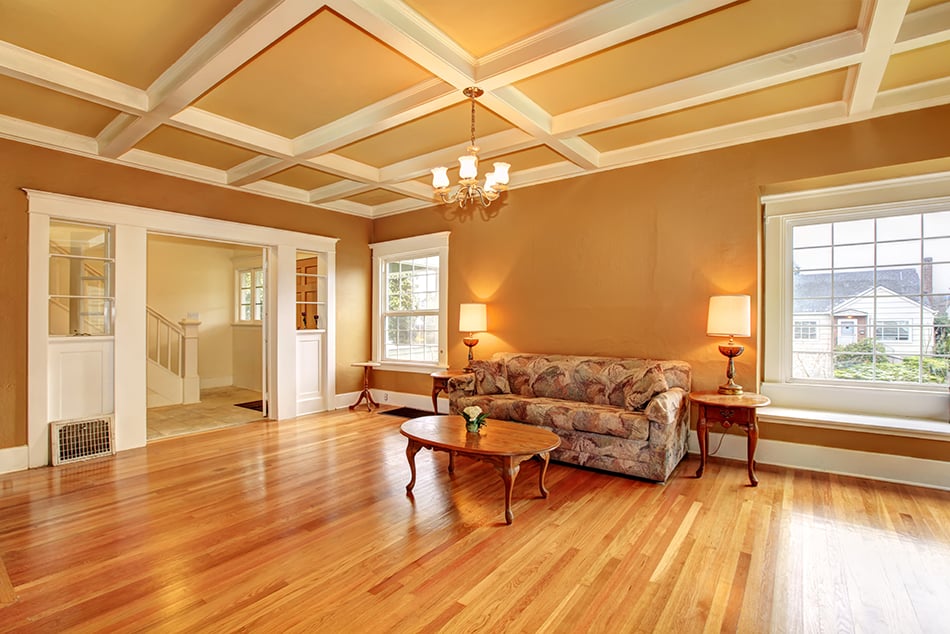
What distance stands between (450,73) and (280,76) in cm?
119

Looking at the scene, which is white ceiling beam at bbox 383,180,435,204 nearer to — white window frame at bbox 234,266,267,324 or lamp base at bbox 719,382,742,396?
lamp base at bbox 719,382,742,396

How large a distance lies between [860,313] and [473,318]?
11.4 ft

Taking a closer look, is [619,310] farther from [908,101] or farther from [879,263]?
[908,101]

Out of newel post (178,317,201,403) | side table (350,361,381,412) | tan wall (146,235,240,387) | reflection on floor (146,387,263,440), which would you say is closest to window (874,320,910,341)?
side table (350,361,381,412)

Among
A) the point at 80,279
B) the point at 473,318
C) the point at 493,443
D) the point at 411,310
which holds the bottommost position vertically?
the point at 493,443

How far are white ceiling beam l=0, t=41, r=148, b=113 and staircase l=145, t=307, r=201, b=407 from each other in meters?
4.51

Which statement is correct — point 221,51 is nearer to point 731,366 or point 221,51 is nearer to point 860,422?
point 731,366

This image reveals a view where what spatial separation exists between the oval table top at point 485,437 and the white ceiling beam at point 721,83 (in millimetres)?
2326

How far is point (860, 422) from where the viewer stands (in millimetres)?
3367

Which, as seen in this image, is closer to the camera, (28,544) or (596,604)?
(596,604)

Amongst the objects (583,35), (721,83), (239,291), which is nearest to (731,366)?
(721,83)

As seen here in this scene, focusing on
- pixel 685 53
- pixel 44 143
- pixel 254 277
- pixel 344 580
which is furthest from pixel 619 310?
pixel 254 277

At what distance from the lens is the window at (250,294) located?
809 centimetres

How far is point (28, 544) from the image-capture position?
2.51 metres
